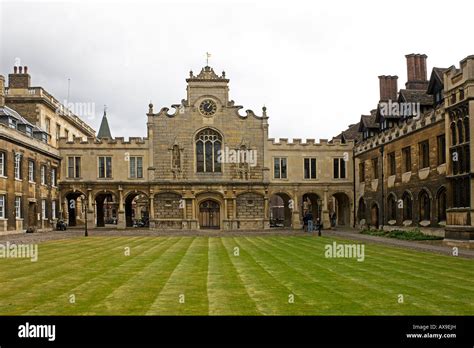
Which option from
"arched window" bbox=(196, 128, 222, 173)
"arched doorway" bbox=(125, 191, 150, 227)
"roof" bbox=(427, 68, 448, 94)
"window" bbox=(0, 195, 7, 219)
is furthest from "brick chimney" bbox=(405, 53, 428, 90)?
"arched doorway" bbox=(125, 191, 150, 227)

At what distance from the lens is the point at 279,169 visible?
5141 cm

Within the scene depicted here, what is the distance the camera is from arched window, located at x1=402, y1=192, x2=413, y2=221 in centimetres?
3653

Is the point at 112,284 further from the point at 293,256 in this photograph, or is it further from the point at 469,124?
the point at 469,124

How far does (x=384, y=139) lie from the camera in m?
41.4

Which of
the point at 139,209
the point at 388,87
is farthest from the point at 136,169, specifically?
the point at 139,209

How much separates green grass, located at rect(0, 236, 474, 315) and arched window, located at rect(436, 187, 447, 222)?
12.0 meters

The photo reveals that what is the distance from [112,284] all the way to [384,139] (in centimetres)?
3246

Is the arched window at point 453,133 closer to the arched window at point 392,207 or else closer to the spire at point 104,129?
the arched window at point 392,207

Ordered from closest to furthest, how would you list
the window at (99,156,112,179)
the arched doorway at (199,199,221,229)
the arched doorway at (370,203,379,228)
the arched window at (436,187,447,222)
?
the arched window at (436,187,447,222) < the arched doorway at (370,203,379,228) < the window at (99,156,112,179) < the arched doorway at (199,199,221,229)

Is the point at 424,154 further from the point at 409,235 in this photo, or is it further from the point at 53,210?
the point at 53,210

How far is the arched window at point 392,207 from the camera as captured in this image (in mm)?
39194

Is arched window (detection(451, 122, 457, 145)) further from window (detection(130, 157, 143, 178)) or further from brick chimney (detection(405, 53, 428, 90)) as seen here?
window (detection(130, 157, 143, 178))

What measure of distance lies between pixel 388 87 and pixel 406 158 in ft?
34.1

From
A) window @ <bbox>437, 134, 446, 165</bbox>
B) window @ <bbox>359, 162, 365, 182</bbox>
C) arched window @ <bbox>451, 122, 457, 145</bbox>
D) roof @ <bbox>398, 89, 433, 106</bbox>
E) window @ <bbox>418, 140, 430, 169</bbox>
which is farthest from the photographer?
window @ <bbox>359, 162, 365, 182</bbox>
